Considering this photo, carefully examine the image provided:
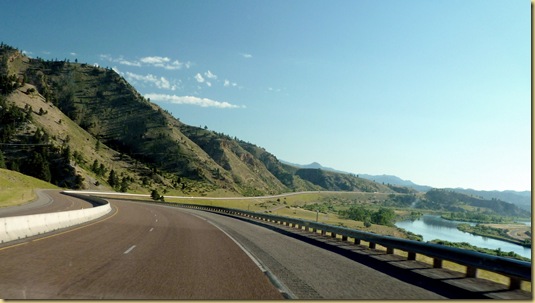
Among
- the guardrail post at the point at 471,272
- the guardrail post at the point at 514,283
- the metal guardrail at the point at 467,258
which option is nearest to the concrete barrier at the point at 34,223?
the metal guardrail at the point at 467,258

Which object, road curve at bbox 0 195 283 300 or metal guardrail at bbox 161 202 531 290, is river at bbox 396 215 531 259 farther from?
road curve at bbox 0 195 283 300

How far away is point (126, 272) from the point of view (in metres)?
10.1

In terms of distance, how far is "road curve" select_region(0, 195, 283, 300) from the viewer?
7.96 metres

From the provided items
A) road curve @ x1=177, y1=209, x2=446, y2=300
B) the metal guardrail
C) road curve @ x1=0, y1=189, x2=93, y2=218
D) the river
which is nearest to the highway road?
road curve @ x1=177, y1=209, x2=446, y2=300

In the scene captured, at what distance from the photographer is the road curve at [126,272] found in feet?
26.1

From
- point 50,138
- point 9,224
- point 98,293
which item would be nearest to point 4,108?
point 50,138

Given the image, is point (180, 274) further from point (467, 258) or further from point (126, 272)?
point (467, 258)

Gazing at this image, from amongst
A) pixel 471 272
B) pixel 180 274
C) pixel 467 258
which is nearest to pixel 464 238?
pixel 471 272

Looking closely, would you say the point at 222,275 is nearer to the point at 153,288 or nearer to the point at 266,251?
the point at 153,288

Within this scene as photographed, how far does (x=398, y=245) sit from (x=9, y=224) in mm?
13687

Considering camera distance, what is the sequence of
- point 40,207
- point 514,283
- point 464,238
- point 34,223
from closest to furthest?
point 514,283
point 34,223
point 40,207
point 464,238

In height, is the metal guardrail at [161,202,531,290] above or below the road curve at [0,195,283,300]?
above

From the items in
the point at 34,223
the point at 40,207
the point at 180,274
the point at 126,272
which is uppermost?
the point at 180,274

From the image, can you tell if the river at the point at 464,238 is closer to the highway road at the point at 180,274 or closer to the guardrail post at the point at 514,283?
the guardrail post at the point at 514,283
